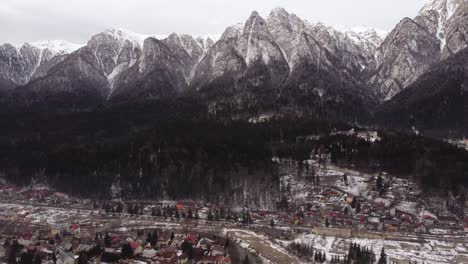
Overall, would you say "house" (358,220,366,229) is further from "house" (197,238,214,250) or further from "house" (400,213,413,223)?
"house" (197,238,214,250)

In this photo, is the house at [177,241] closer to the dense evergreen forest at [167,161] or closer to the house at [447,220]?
the dense evergreen forest at [167,161]

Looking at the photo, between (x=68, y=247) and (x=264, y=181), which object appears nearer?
(x=68, y=247)

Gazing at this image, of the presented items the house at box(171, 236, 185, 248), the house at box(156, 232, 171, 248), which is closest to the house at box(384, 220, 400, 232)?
the house at box(171, 236, 185, 248)

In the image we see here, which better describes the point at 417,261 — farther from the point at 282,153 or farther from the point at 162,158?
the point at 162,158

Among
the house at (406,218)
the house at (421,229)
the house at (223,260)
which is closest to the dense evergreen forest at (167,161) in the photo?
the house at (406,218)

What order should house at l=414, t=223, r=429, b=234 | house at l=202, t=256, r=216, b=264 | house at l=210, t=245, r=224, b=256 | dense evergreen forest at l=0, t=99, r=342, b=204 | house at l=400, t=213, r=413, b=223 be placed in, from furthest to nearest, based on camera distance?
1. dense evergreen forest at l=0, t=99, r=342, b=204
2. house at l=400, t=213, r=413, b=223
3. house at l=414, t=223, r=429, b=234
4. house at l=210, t=245, r=224, b=256
5. house at l=202, t=256, r=216, b=264

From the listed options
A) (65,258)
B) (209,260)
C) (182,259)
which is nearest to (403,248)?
(209,260)

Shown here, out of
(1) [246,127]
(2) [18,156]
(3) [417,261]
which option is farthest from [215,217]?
(2) [18,156]
